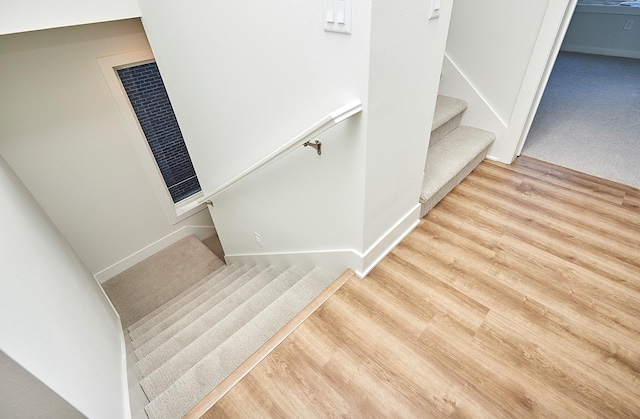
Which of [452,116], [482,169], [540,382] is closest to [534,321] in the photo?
[540,382]

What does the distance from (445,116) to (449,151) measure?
257 millimetres

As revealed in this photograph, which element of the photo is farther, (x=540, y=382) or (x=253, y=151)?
(x=253, y=151)

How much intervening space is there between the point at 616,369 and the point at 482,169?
1517 mm

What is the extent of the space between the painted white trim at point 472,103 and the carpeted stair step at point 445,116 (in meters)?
A: 0.05

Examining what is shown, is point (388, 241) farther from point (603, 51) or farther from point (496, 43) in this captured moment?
point (603, 51)

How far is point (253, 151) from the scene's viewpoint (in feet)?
5.86

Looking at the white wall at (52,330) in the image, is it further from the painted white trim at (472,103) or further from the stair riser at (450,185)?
the painted white trim at (472,103)

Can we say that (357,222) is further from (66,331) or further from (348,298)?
(66,331)

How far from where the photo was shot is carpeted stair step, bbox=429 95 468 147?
2228 mm

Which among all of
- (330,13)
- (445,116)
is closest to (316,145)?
(330,13)

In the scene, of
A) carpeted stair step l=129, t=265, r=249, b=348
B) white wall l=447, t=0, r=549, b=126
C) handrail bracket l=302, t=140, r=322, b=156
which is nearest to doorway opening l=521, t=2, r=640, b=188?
white wall l=447, t=0, r=549, b=126

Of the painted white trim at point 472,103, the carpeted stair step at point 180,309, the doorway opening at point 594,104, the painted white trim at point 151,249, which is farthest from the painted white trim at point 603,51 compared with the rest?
the painted white trim at point 151,249

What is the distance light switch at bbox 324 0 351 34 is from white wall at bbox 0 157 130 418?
1.24m

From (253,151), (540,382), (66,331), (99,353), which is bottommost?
(540,382)
